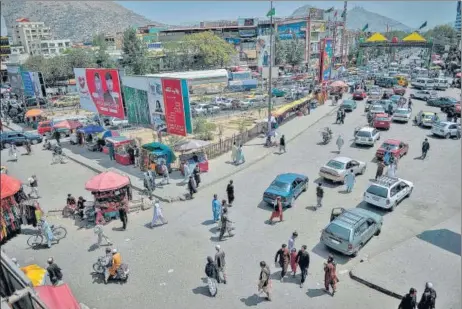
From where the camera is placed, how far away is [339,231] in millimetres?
12555

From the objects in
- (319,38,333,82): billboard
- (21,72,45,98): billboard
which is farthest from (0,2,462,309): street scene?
(319,38,333,82): billboard

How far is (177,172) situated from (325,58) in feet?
92.6

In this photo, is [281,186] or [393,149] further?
[393,149]

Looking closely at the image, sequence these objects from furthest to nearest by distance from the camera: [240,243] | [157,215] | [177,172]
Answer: [177,172] < [157,215] < [240,243]

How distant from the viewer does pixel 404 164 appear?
73.8ft

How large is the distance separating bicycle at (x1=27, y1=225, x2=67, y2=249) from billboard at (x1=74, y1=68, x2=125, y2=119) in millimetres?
13283

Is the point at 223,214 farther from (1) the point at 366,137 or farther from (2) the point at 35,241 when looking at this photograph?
(1) the point at 366,137

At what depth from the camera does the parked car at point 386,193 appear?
1580cm

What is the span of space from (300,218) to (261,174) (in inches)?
244

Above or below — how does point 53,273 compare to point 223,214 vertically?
below

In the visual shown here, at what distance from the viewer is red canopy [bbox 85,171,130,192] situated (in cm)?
1544

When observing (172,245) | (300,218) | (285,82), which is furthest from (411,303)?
(285,82)

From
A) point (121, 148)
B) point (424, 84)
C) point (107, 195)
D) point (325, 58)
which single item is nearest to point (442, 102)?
point (325, 58)

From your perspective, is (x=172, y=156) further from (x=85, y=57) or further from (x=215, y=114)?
(x=85, y=57)
